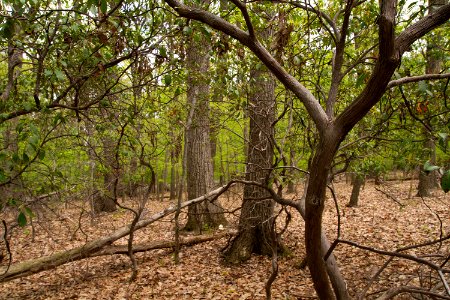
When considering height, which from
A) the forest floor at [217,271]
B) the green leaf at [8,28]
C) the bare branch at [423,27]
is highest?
the green leaf at [8,28]

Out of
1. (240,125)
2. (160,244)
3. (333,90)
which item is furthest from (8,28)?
(160,244)

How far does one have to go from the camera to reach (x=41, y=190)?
4020mm

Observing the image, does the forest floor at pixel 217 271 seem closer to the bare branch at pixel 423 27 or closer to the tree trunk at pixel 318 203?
the tree trunk at pixel 318 203

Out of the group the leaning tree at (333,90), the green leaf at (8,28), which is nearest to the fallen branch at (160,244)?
the leaning tree at (333,90)

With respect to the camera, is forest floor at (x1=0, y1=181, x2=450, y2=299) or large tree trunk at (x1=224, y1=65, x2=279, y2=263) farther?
large tree trunk at (x1=224, y1=65, x2=279, y2=263)

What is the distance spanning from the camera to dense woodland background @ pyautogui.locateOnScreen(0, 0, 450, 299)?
2.68 meters

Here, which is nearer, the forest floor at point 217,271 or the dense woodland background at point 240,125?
the dense woodland background at point 240,125

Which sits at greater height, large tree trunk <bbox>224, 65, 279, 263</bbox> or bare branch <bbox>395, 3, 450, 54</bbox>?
bare branch <bbox>395, 3, 450, 54</bbox>

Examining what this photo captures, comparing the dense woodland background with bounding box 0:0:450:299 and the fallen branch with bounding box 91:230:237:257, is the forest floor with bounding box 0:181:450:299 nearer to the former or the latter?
the dense woodland background with bounding box 0:0:450:299

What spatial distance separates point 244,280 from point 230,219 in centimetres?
337

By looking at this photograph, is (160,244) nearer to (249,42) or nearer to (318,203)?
(318,203)

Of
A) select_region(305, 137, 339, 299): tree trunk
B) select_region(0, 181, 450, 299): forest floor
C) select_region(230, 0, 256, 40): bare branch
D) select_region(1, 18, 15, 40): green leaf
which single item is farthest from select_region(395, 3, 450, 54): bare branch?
select_region(1, 18, 15, 40): green leaf

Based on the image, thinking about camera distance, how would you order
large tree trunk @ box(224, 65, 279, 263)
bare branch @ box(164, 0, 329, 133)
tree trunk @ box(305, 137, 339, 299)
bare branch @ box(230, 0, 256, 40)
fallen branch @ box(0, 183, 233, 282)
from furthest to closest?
large tree trunk @ box(224, 65, 279, 263) → fallen branch @ box(0, 183, 233, 282) → bare branch @ box(164, 0, 329, 133) → bare branch @ box(230, 0, 256, 40) → tree trunk @ box(305, 137, 339, 299)

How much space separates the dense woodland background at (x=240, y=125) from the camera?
268 cm
